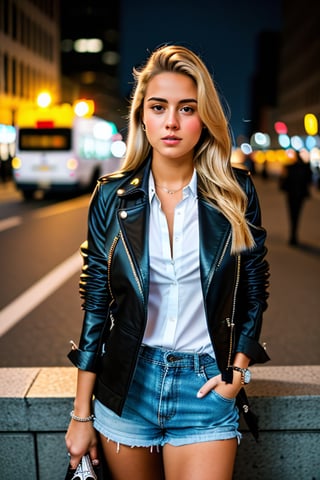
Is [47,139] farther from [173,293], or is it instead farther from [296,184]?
[173,293]

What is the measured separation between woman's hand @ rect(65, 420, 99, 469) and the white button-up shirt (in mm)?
403

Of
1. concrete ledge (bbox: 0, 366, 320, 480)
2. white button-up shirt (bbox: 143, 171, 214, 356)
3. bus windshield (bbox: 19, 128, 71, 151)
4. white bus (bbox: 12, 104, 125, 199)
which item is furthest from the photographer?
bus windshield (bbox: 19, 128, 71, 151)

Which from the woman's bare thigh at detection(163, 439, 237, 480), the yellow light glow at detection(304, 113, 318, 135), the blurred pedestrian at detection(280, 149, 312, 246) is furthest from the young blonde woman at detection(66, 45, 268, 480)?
the yellow light glow at detection(304, 113, 318, 135)

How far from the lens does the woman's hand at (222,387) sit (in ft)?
7.61

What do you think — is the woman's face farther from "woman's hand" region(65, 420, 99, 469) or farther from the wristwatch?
"woman's hand" region(65, 420, 99, 469)

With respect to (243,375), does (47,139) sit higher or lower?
lower

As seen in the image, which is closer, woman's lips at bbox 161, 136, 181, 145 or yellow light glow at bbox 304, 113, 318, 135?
woman's lips at bbox 161, 136, 181, 145

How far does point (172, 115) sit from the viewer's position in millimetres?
2371

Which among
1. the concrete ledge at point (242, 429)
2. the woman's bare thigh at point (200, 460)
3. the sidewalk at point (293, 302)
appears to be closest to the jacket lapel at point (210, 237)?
the woman's bare thigh at point (200, 460)

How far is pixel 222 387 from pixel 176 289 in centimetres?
39

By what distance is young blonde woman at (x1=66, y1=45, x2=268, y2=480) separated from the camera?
2328 mm

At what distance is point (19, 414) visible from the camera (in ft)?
10.1

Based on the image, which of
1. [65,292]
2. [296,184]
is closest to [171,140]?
[65,292]

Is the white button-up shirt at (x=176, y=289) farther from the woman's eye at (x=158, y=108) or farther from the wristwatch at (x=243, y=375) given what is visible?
the woman's eye at (x=158, y=108)
